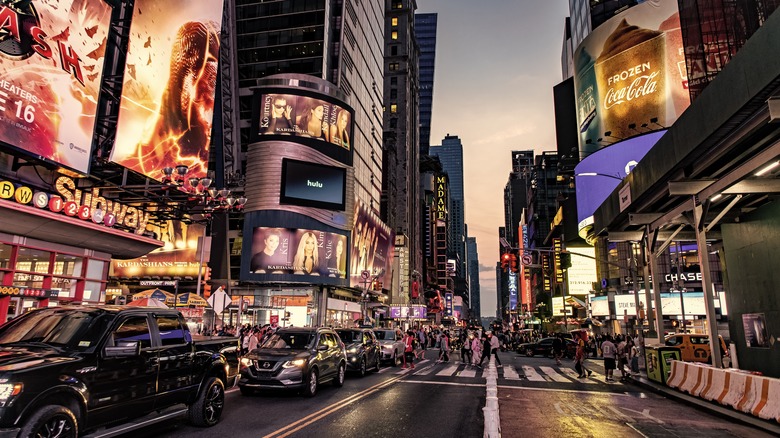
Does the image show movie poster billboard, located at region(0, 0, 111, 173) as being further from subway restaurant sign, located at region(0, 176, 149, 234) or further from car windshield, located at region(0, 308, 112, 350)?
car windshield, located at region(0, 308, 112, 350)

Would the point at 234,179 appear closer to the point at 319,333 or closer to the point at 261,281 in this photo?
the point at 261,281

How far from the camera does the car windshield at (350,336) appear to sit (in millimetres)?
18297

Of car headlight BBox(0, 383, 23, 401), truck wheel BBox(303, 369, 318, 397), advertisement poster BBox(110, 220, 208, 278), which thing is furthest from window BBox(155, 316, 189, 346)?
advertisement poster BBox(110, 220, 208, 278)

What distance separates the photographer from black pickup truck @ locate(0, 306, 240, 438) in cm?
535

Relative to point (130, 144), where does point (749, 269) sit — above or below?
below

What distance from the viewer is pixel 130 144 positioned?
22.6 m

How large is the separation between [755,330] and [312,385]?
14204 mm

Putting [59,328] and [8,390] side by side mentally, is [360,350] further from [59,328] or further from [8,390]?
[8,390]

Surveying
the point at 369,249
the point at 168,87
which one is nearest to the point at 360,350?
the point at 168,87

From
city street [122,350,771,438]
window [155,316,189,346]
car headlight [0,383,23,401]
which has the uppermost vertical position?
window [155,316,189,346]

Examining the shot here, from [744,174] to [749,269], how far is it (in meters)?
Result: 6.15

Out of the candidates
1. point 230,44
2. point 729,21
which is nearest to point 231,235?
point 230,44

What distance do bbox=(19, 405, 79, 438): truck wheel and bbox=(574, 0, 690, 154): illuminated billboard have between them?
49.7 meters

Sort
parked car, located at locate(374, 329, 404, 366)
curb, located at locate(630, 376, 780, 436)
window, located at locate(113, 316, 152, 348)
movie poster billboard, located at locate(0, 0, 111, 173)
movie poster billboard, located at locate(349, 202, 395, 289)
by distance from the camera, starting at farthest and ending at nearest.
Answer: movie poster billboard, located at locate(349, 202, 395, 289) < parked car, located at locate(374, 329, 404, 366) < movie poster billboard, located at locate(0, 0, 111, 173) < curb, located at locate(630, 376, 780, 436) < window, located at locate(113, 316, 152, 348)
